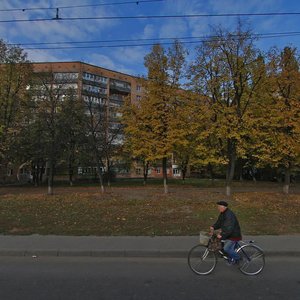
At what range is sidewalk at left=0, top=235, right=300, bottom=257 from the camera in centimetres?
902

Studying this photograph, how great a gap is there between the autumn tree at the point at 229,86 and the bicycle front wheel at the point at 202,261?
14.6 metres

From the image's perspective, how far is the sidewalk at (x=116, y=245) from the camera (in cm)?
902

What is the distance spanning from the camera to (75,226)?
40.0ft

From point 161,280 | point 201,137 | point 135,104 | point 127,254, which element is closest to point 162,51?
point 135,104

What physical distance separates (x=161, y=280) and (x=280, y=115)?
17746mm

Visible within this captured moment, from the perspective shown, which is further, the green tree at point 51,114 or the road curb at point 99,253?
the green tree at point 51,114

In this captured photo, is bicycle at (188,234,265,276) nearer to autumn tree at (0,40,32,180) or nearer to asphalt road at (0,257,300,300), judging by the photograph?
asphalt road at (0,257,300,300)

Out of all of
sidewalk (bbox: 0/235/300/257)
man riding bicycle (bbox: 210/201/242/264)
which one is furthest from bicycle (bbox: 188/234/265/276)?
sidewalk (bbox: 0/235/300/257)

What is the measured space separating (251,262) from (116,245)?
357 centimetres

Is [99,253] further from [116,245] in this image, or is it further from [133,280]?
[133,280]

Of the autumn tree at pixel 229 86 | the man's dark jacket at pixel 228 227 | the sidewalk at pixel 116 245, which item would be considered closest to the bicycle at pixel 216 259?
the man's dark jacket at pixel 228 227

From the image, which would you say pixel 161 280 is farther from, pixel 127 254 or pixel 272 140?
pixel 272 140

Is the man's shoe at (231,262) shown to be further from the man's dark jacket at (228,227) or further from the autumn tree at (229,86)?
the autumn tree at (229,86)

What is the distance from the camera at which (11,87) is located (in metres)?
31.5
